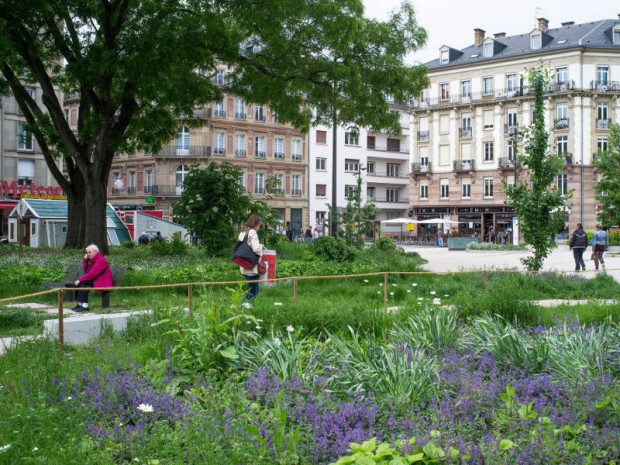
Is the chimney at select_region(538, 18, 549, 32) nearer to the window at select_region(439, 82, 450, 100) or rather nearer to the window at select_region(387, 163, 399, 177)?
the window at select_region(439, 82, 450, 100)

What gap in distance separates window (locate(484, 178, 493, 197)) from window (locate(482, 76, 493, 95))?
743cm

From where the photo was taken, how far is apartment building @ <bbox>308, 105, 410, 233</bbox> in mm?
68625

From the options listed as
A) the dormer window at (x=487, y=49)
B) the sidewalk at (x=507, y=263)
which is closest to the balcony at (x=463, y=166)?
the dormer window at (x=487, y=49)

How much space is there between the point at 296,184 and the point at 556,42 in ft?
81.3

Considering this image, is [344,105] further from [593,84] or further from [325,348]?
[593,84]

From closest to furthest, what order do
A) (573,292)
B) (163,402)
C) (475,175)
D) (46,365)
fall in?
(163,402) < (46,365) < (573,292) < (475,175)

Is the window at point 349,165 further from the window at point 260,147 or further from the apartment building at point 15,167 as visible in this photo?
the apartment building at point 15,167

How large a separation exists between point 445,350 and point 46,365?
129 inches

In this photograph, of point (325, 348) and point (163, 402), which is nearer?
point (163, 402)

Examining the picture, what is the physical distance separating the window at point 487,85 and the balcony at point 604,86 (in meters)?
8.22

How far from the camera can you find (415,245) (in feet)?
191

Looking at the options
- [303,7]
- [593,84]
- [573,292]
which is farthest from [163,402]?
[593,84]

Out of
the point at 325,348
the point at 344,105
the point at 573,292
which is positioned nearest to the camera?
the point at 325,348

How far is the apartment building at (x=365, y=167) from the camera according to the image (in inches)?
2702
